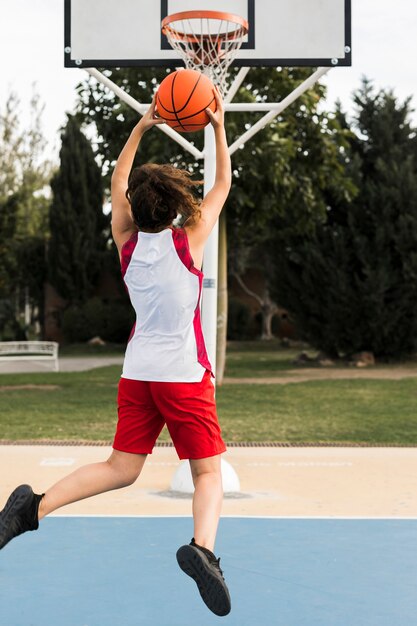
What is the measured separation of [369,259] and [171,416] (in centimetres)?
2292

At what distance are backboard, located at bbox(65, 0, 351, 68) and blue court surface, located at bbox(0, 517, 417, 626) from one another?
385 cm

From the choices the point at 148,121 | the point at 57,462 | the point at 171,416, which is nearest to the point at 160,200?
the point at 148,121

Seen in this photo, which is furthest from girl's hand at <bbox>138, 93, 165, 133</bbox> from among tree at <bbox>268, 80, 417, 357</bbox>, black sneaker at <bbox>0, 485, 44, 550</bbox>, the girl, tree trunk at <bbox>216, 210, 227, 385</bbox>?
tree at <bbox>268, 80, 417, 357</bbox>

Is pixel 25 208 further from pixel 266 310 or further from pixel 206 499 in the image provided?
pixel 206 499

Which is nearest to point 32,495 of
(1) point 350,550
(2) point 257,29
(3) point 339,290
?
(1) point 350,550

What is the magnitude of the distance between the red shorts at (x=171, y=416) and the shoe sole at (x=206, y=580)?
19.3 inches

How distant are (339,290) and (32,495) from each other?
74.3ft

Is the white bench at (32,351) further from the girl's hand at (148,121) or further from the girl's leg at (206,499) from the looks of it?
the girl's leg at (206,499)

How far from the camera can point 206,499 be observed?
167 inches

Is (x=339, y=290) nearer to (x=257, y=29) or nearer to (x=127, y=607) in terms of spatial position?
(x=257, y=29)

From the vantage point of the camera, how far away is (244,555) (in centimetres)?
573

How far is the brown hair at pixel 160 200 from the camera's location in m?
4.27

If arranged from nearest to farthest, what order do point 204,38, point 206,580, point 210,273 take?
point 206,580 → point 204,38 → point 210,273

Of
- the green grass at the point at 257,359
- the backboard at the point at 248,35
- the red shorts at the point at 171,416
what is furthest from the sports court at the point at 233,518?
the green grass at the point at 257,359
